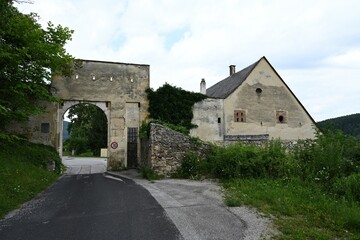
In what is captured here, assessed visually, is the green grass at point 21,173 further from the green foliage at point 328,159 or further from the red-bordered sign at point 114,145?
the green foliage at point 328,159

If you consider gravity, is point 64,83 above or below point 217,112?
above

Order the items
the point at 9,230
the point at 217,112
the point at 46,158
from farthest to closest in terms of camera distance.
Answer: the point at 217,112 < the point at 46,158 < the point at 9,230

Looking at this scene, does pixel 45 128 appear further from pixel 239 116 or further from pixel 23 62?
pixel 239 116

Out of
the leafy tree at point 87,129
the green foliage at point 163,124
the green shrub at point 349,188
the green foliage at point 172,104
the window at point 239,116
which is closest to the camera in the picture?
the green shrub at point 349,188

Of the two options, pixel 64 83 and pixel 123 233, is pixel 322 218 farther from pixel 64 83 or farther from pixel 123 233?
pixel 64 83

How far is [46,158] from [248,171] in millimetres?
10439

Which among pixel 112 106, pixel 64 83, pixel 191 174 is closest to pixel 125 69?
pixel 112 106

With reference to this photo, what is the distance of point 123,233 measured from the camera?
5789 millimetres

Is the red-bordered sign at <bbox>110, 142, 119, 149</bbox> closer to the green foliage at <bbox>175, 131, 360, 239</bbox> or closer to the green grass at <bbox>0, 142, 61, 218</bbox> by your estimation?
the green grass at <bbox>0, 142, 61, 218</bbox>

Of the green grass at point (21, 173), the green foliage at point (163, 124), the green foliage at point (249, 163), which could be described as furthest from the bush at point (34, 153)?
the green foliage at point (249, 163)

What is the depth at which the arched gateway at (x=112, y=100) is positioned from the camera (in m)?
18.5

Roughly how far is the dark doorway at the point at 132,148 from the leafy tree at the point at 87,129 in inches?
862

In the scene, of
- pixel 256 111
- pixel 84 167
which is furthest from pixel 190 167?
pixel 256 111

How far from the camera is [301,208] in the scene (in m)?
7.50
